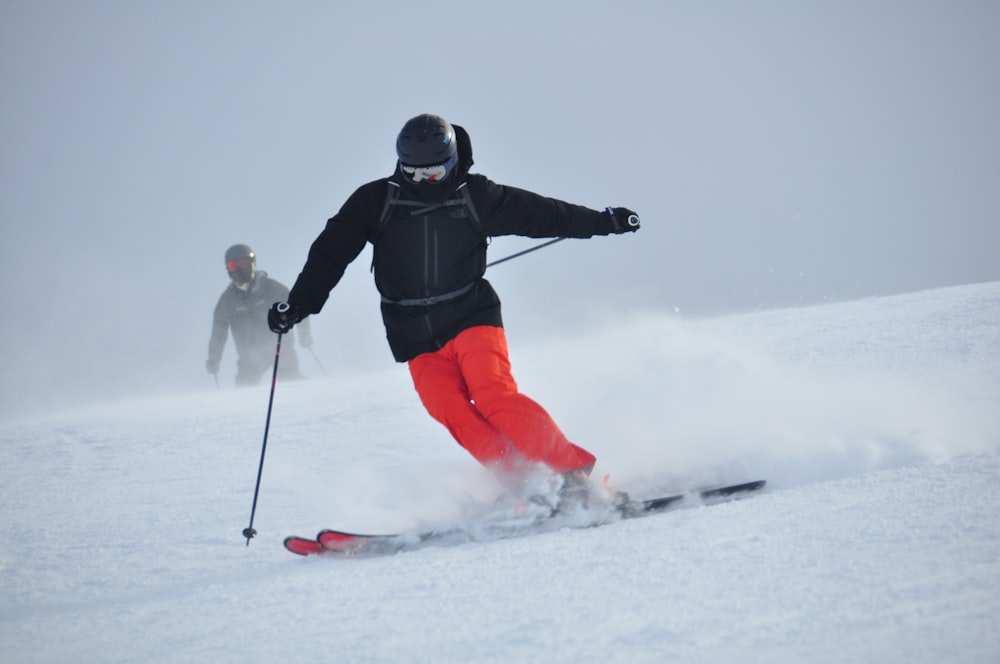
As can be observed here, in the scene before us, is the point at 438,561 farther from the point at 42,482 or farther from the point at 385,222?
the point at 42,482

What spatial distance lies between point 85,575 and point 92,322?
184ft

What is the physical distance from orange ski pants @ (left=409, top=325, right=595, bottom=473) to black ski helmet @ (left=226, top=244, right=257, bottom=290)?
744 centimetres

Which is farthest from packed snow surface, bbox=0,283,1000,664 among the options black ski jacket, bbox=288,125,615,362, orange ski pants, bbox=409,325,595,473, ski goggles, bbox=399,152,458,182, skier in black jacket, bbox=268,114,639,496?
ski goggles, bbox=399,152,458,182

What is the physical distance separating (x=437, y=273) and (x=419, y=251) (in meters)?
0.13

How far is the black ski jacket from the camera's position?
3.67m

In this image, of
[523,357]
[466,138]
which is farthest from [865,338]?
[466,138]

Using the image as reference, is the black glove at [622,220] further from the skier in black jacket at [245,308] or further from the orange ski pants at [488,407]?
the skier in black jacket at [245,308]

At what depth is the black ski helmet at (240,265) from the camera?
1049 cm

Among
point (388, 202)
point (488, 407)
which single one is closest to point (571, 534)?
point (488, 407)

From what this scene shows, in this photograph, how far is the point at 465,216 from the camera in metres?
3.72

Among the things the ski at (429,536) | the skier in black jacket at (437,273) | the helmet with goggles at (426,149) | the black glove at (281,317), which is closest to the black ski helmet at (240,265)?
the skier in black jacket at (437,273)

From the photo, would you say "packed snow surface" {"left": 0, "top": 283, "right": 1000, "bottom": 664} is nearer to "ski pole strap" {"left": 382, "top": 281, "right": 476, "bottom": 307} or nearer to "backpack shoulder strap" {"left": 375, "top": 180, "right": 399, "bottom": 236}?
"ski pole strap" {"left": 382, "top": 281, "right": 476, "bottom": 307}

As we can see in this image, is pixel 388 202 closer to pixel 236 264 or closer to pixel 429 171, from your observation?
pixel 429 171

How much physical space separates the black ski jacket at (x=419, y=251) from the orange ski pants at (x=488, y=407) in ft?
0.30
